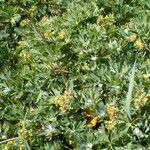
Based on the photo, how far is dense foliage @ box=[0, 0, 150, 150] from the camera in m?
2.71

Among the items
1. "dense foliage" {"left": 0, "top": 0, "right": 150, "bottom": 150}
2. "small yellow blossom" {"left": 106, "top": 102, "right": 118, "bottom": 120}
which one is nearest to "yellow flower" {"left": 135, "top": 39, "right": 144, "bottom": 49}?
"dense foliage" {"left": 0, "top": 0, "right": 150, "bottom": 150}

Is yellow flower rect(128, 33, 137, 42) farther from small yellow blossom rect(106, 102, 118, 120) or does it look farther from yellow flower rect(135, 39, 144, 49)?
small yellow blossom rect(106, 102, 118, 120)

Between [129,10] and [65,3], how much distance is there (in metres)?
0.68

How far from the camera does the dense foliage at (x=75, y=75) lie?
271 centimetres

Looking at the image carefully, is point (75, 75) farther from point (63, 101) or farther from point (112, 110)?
point (112, 110)

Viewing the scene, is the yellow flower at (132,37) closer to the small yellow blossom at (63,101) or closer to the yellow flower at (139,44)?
the yellow flower at (139,44)

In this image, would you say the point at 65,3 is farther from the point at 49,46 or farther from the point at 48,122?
the point at 48,122

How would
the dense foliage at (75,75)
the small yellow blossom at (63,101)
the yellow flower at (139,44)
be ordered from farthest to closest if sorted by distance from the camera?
the yellow flower at (139,44) → the small yellow blossom at (63,101) → the dense foliage at (75,75)

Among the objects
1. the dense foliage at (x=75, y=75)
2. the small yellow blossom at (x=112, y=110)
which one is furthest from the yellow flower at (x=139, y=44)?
the small yellow blossom at (x=112, y=110)

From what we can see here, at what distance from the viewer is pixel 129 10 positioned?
12.0 feet

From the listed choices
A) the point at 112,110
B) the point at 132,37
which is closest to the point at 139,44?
the point at 132,37

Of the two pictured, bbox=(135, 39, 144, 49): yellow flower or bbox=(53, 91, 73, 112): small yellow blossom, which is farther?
bbox=(135, 39, 144, 49): yellow flower

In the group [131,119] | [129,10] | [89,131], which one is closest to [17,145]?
[89,131]

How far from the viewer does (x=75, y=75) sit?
324 centimetres
